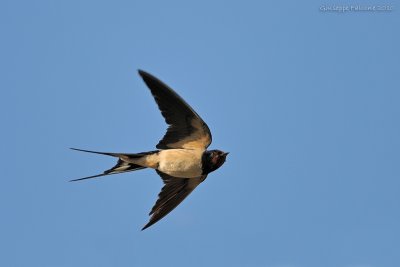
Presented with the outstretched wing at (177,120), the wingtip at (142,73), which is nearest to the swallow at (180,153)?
the outstretched wing at (177,120)

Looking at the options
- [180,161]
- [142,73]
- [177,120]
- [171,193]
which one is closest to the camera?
[142,73]

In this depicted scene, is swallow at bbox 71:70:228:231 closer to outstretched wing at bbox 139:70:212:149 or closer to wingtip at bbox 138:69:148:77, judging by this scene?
outstretched wing at bbox 139:70:212:149

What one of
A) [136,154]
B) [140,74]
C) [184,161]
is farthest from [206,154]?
[140,74]

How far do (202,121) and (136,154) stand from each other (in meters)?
0.77

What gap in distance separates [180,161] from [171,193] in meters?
0.69

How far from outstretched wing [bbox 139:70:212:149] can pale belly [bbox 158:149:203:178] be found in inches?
2.6

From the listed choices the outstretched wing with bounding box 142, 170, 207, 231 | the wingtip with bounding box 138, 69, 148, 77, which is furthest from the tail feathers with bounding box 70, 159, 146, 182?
the wingtip with bounding box 138, 69, 148, 77

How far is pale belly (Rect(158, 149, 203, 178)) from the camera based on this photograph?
24.4ft

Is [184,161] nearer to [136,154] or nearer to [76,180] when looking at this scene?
[136,154]

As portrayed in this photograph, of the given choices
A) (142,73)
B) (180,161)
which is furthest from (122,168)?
(142,73)

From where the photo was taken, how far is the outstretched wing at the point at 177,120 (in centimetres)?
685

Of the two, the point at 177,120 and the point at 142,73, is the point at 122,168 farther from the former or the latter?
the point at 142,73

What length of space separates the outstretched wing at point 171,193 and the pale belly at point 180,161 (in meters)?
0.44

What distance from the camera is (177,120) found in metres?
7.29
